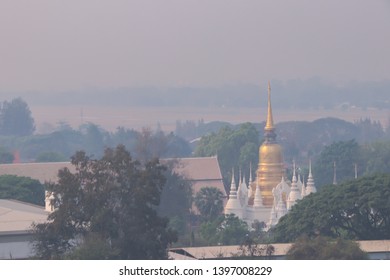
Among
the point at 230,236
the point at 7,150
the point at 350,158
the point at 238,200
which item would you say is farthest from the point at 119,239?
the point at 7,150

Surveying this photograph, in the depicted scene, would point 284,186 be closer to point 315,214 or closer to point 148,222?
point 315,214

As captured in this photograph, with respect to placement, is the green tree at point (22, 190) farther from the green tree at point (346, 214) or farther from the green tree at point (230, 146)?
the green tree at point (230, 146)

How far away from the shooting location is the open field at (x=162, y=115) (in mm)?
24812

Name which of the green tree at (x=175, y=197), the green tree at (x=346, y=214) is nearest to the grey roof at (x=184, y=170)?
the green tree at (x=175, y=197)

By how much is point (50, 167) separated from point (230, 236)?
671 cm

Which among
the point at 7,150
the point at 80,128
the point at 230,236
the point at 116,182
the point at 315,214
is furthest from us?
the point at 7,150

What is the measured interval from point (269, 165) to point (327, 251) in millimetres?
15210

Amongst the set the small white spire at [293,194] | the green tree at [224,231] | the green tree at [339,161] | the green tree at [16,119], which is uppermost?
the green tree at [16,119]

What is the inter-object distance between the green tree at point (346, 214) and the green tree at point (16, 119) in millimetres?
9343

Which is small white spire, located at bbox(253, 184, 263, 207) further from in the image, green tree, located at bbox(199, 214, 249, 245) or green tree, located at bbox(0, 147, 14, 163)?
green tree, located at bbox(0, 147, 14, 163)

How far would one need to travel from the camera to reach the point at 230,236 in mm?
19484

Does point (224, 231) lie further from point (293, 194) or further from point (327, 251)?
point (327, 251)

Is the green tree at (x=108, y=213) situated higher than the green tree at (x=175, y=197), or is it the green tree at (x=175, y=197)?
the green tree at (x=108, y=213)

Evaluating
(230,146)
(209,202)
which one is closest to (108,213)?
(209,202)
